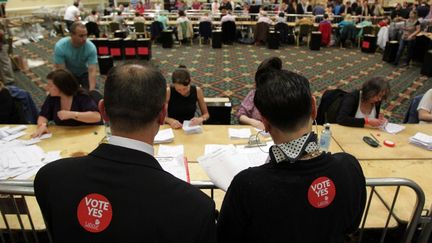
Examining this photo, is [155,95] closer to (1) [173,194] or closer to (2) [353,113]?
(1) [173,194]

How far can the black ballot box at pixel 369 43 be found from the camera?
30.1 feet

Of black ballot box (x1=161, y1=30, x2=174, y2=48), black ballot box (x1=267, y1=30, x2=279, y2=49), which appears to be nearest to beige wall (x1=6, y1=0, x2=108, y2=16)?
black ballot box (x1=161, y1=30, x2=174, y2=48)

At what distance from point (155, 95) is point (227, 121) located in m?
2.80

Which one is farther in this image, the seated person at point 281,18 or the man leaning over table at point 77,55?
the seated person at point 281,18

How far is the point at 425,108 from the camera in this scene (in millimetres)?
2945

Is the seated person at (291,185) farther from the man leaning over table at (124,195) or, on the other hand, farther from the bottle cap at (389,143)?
the bottle cap at (389,143)

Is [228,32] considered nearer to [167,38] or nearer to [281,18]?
[281,18]

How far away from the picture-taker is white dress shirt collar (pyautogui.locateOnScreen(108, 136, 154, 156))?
3.06 ft

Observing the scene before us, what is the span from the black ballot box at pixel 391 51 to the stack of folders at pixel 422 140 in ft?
20.7

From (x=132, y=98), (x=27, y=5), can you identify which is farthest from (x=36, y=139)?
(x=27, y=5)

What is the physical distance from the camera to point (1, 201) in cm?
146

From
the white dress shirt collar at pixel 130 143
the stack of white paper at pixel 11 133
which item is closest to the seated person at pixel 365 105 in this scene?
the white dress shirt collar at pixel 130 143

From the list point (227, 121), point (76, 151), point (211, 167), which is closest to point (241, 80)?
point (227, 121)

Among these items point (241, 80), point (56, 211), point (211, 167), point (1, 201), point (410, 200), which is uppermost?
point (56, 211)
